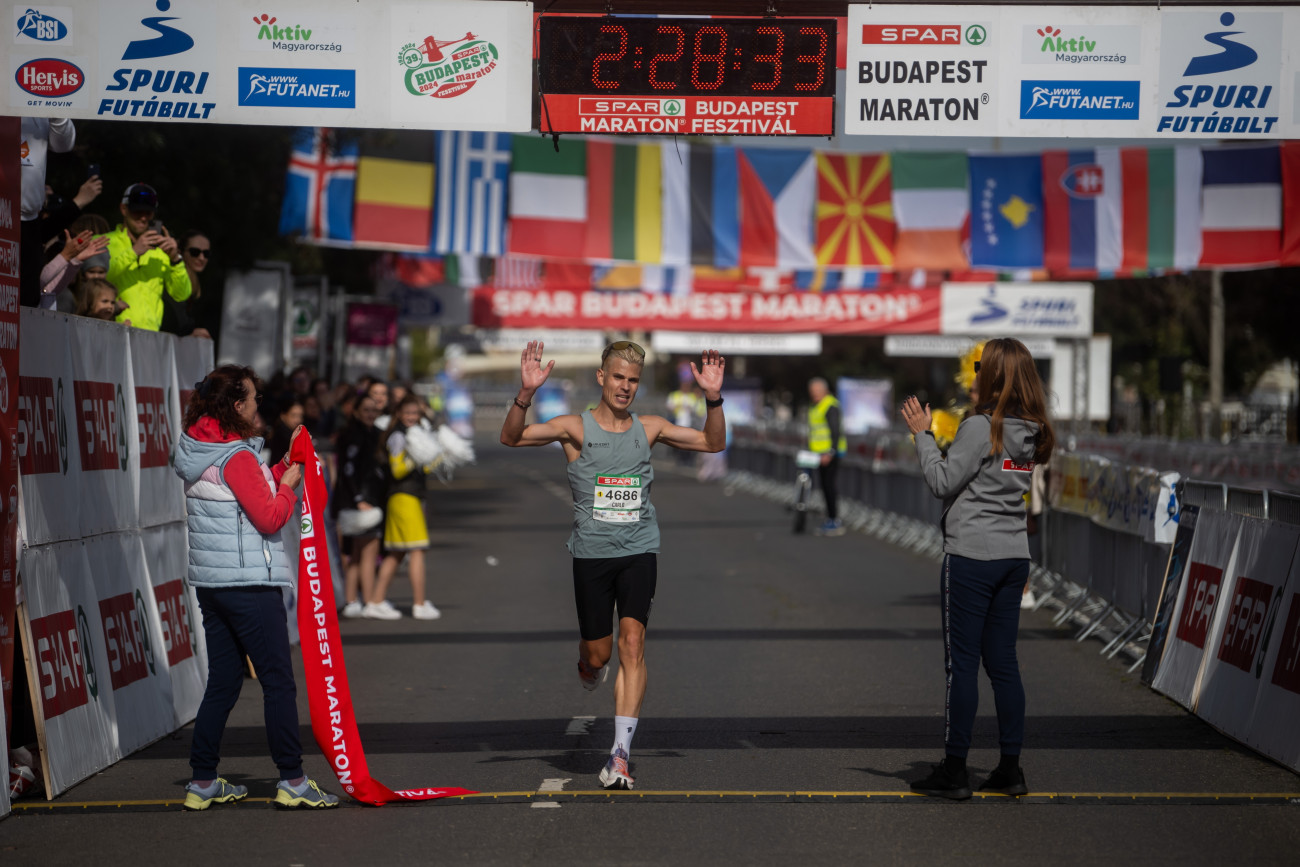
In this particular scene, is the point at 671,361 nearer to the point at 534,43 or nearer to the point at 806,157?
the point at 806,157

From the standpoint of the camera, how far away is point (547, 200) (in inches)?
869

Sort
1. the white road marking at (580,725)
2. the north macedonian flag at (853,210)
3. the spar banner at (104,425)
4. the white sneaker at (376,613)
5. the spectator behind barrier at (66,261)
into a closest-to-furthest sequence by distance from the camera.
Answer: the spar banner at (104,425), the spectator behind barrier at (66,261), the white road marking at (580,725), the white sneaker at (376,613), the north macedonian flag at (853,210)

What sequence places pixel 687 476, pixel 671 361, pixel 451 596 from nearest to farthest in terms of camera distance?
pixel 451 596 < pixel 687 476 < pixel 671 361

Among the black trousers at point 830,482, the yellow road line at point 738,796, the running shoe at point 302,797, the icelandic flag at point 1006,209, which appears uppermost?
the icelandic flag at point 1006,209

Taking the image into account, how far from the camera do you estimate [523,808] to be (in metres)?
6.67

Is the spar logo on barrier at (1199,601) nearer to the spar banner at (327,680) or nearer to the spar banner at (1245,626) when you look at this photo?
the spar banner at (1245,626)

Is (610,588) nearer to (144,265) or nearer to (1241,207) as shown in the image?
(144,265)

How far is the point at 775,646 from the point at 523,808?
5.17m

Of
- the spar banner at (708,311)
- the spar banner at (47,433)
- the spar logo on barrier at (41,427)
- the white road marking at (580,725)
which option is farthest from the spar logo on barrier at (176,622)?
the spar banner at (708,311)

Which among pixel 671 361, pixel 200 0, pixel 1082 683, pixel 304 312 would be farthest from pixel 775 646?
pixel 671 361

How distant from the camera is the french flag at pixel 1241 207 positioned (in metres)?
22.0

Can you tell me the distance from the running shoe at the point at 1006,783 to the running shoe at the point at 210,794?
320 cm

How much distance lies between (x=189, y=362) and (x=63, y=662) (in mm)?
3304

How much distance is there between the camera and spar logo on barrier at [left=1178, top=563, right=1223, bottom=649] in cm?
884
